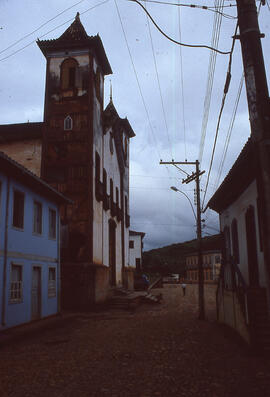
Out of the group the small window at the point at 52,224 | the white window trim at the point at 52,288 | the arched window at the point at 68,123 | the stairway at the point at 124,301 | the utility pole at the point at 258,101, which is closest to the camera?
the utility pole at the point at 258,101

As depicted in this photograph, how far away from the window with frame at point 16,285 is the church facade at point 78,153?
287 inches

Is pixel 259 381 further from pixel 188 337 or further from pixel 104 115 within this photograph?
pixel 104 115

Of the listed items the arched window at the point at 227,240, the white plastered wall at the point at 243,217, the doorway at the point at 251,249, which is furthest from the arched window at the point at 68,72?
the doorway at the point at 251,249

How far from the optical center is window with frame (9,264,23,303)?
14492 mm

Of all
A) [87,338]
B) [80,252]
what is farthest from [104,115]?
[87,338]

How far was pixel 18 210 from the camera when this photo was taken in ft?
51.2

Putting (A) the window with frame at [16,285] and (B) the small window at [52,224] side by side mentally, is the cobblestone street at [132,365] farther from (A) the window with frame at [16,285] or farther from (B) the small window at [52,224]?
(B) the small window at [52,224]

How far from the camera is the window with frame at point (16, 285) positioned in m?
14.5

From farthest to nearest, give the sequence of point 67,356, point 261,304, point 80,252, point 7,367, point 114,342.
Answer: point 80,252 → point 114,342 → point 261,304 → point 67,356 → point 7,367

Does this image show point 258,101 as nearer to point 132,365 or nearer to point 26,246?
point 132,365

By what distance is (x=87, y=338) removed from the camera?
12.8 metres

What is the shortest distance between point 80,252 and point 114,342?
38.0 feet

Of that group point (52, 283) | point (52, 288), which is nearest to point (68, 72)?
point (52, 283)

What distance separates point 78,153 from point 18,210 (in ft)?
31.3
